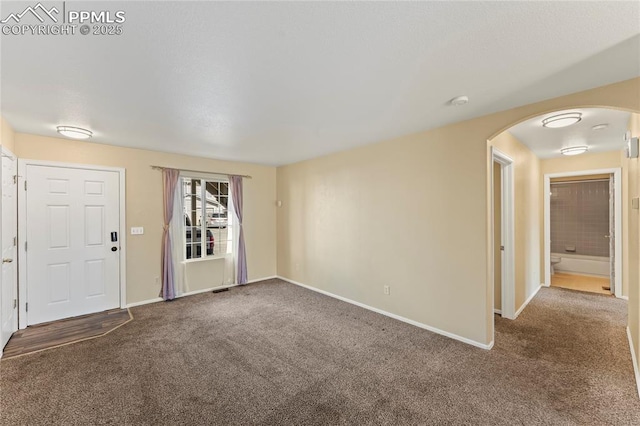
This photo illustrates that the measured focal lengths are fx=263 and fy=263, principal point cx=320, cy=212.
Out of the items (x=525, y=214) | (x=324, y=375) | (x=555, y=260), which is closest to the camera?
(x=324, y=375)

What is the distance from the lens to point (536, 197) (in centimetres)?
496

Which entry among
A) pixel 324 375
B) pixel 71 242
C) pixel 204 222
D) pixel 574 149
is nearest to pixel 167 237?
pixel 204 222

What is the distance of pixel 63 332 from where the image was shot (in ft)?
10.8

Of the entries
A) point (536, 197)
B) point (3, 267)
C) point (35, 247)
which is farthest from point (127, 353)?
point (536, 197)

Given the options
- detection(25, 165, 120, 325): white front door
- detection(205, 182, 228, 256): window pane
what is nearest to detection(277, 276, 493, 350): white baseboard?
detection(205, 182, 228, 256): window pane

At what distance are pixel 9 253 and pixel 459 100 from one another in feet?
17.3

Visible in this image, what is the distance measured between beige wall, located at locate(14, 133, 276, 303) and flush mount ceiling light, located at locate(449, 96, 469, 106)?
4.18m

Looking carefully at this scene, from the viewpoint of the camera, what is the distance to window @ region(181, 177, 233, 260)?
490 centimetres

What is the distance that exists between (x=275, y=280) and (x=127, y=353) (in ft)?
10.5

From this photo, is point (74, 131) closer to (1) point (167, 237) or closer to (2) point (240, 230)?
(1) point (167, 237)

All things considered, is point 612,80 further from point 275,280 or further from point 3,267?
point 3,267

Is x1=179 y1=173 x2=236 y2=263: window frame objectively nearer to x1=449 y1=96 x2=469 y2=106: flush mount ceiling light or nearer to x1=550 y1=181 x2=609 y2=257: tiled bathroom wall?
x1=449 y1=96 x2=469 y2=106: flush mount ceiling light

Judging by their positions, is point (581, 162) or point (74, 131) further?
point (581, 162)

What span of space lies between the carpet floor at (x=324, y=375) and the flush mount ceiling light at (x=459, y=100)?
2.51 m
